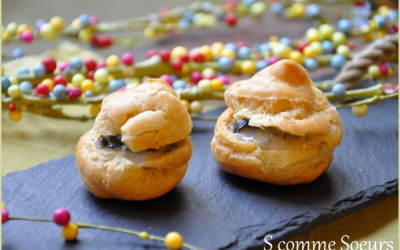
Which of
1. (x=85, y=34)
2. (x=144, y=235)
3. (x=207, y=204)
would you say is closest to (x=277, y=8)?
(x=85, y=34)

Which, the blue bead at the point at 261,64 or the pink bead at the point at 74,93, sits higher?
the pink bead at the point at 74,93

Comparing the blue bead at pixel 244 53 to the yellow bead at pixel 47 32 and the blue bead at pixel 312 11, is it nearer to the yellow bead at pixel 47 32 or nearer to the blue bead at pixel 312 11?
the blue bead at pixel 312 11

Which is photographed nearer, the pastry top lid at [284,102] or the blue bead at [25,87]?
the pastry top lid at [284,102]

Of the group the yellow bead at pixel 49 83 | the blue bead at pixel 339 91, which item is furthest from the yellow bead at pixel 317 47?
the yellow bead at pixel 49 83

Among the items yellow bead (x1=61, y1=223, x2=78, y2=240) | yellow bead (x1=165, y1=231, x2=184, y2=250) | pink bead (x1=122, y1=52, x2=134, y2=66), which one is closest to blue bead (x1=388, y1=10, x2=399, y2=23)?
pink bead (x1=122, y1=52, x2=134, y2=66)

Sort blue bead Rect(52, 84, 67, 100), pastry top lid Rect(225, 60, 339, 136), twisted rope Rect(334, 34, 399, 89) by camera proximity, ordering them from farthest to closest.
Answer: twisted rope Rect(334, 34, 399, 89) → blue bead Rect(52, 84, 67, 100) → pastry top lid Rect(225, 60, 339, 136)

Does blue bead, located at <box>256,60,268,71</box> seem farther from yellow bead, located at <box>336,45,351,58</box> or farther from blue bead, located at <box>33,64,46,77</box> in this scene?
blue bead, located at <box>33,64,46,77</box>

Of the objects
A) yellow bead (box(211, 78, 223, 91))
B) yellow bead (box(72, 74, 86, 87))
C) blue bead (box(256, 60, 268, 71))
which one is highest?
yellow bead (box(72, 74, 86, 87))
